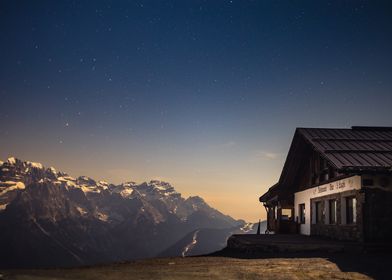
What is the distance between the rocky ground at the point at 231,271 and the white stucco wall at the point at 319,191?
5520 mm

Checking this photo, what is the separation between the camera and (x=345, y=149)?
762 inches

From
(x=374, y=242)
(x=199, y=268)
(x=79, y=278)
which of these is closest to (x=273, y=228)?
(x=374, y=242)

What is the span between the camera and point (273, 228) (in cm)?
3030

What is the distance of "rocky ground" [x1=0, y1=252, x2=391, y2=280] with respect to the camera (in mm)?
9086

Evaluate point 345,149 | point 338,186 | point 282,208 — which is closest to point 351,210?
point 338,186

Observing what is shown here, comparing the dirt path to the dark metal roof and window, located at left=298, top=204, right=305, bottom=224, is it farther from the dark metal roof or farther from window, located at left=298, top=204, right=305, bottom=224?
window, located at left=298, top=204, right=305, bottom=224

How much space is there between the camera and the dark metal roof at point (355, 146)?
55.6 feet

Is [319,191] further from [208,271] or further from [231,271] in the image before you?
[208,271]

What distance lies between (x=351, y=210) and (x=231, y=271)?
422 inches

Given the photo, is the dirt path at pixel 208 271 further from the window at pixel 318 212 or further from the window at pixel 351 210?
the window at pixel 318 212

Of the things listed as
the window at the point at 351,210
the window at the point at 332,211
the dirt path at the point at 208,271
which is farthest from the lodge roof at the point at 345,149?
the dirt path at the point at 208,271

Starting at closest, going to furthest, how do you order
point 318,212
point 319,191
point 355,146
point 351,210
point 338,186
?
point 351,210
point 338,186
point 355,146
point 319,191
point 318,212

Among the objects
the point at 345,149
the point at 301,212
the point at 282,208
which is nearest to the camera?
the point at 345,149

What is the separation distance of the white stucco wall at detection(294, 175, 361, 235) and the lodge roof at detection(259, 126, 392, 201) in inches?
34.8
